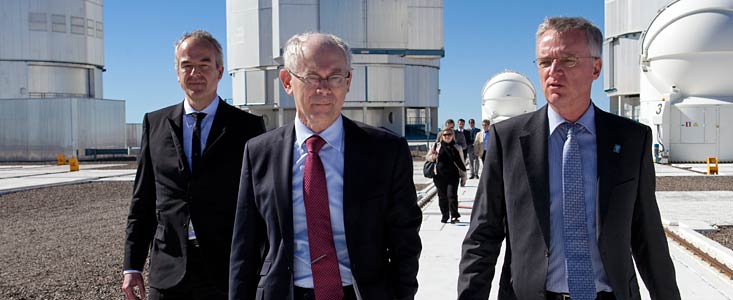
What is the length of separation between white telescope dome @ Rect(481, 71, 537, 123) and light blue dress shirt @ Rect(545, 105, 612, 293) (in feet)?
114

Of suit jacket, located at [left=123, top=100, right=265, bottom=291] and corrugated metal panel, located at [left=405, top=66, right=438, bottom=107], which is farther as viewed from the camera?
corrugated metal panel, located at [left=405, top=66, right=438, bottom=107]

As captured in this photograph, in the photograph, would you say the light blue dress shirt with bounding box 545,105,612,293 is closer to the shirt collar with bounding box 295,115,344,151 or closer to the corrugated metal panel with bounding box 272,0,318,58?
the shirt collar with bounding box 295,115,344,151

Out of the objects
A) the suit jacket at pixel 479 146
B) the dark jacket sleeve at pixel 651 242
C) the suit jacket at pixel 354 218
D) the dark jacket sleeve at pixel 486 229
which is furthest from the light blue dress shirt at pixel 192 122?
the suit jacket at pixel 479 146

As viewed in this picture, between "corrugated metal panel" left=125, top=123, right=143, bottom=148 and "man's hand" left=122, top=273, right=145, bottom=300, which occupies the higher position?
"corrugated metal panel" left=125, top=123, right=143, bottom=148

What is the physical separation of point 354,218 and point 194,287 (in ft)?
4.01

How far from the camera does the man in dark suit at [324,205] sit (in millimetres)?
2609

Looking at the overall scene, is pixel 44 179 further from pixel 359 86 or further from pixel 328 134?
pixel 328 134

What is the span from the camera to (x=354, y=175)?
2.66 metres

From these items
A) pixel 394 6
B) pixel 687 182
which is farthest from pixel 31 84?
pixel 687 182

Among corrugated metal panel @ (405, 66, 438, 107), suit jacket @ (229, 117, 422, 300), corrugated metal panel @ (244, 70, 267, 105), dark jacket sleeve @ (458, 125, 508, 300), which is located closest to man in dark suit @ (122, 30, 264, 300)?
suit jacket @ (229, 117, 422, 300)

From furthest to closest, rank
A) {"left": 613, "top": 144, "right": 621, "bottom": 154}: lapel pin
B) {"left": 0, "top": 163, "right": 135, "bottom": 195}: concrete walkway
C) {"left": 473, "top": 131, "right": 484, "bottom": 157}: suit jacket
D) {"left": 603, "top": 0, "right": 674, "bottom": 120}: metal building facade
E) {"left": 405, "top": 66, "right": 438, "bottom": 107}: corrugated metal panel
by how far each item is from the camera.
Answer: {"left": 405, "top": 66, "right": 438, "bottom": 107}: corrugated metal panel
{"left": 603, "top": 0, "right": 674, "bottom": 120}: metal building facade
{"left": 0, "top": 163, "right": 135, "bottom": 195}: concrete walkway
{"left": 473, "top": 131, "right": 484, "bottom": 157}: suit jacket
{"left": 613, "top": 144, "right": 621, "bottom": 154}: lapel pin

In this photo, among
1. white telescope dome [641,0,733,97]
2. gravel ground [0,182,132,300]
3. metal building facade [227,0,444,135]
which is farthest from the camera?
metal building facade [227,0,444,135]

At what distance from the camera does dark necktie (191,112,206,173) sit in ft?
11.4

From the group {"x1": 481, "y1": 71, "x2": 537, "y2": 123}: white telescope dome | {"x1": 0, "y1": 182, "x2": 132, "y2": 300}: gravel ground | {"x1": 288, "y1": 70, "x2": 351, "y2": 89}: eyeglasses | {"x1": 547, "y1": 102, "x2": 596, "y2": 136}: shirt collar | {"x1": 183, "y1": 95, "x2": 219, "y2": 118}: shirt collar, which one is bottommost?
{"x1": 0, "y1": 182, "x2": 132, "y2": 300}: gravel ground
